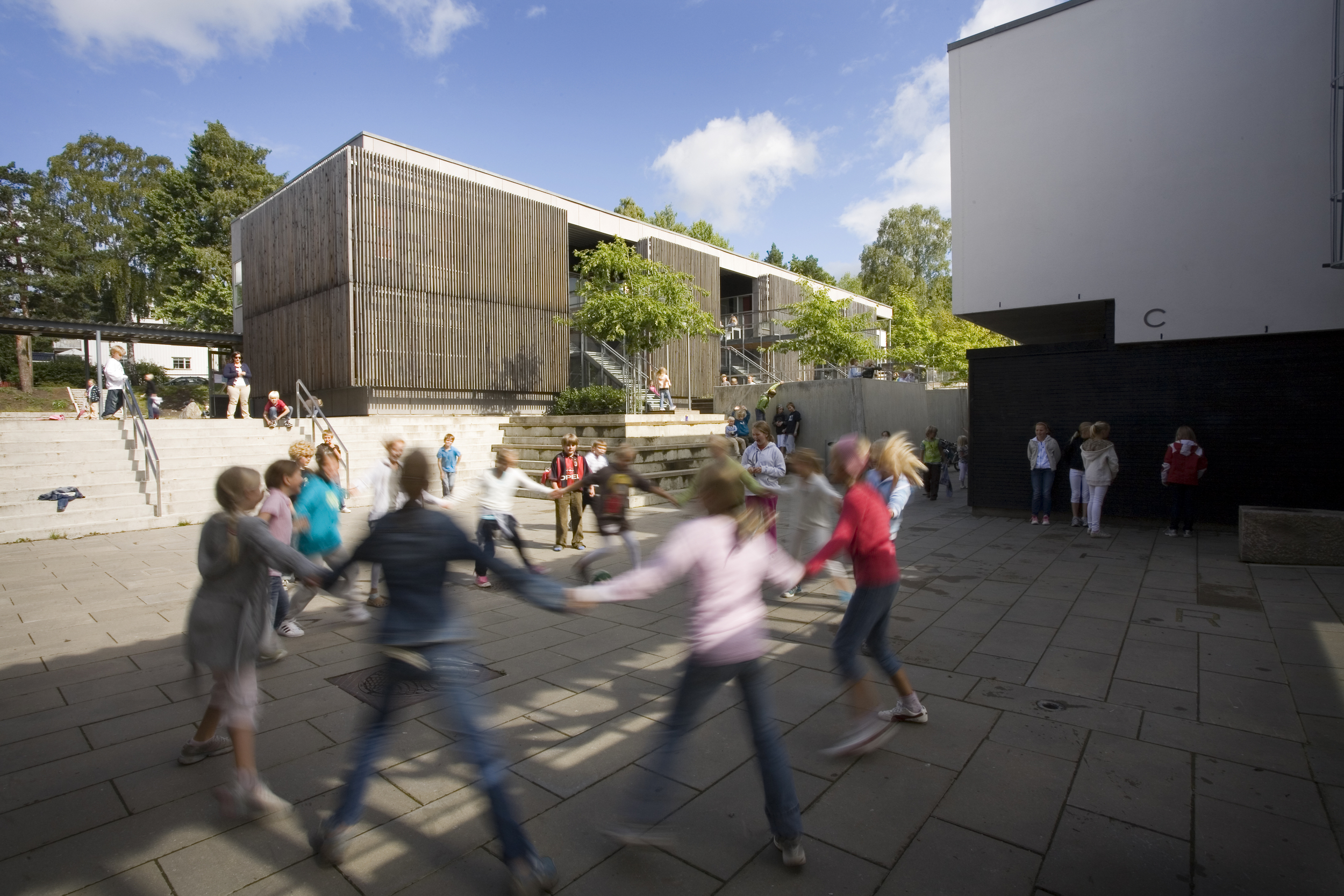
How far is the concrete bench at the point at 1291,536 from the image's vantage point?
25.7ft

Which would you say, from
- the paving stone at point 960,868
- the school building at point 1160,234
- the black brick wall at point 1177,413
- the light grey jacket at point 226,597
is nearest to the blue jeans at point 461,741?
the light grey jacket at point 226,597

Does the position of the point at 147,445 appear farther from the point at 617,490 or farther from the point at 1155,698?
the point at 1155,698

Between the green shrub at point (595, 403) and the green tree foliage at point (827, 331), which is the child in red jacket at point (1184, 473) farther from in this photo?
the green tree foliage at point (827, 331)

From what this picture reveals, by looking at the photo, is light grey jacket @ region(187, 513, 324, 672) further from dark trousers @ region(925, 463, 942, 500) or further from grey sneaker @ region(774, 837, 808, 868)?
dark trousers @ region(925, 463, 942, 500)

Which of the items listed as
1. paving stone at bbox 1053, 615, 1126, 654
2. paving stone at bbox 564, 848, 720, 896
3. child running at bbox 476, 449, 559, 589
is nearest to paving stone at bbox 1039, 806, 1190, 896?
paving stone at bbox 564, 848, 720, 896

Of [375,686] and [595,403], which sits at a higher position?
[595,403]

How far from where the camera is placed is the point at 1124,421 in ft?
36.3

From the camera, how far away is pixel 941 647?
543 centimetres

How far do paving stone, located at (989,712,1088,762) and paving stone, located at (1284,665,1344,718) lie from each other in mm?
1586

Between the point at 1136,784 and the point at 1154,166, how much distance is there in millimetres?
10825

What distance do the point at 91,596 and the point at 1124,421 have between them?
1405 cm

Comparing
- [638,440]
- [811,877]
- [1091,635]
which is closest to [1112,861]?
[811,877]

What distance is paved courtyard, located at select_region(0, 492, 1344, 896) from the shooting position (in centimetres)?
278

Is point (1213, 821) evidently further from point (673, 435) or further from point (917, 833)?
point (673, 435)
